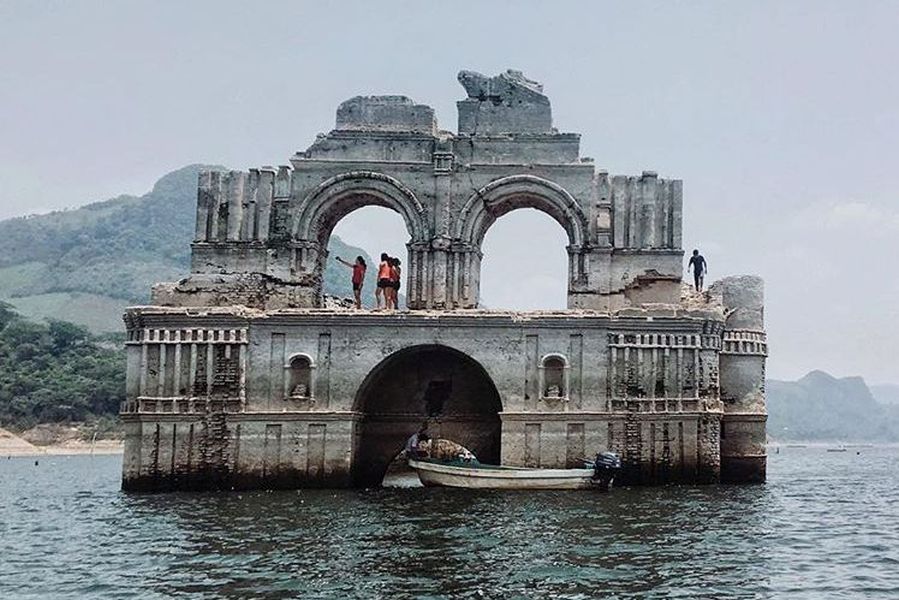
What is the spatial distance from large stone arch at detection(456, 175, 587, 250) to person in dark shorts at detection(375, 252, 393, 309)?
2439 millimetres

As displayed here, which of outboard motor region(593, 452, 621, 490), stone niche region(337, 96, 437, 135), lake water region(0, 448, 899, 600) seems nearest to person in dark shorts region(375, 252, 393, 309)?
stone niche region(337, 96, 437, 135)

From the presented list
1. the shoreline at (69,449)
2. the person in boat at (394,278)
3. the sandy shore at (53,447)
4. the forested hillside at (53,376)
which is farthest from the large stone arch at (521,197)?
the forested hillside at (53,376)

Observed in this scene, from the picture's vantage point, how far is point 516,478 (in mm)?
33062

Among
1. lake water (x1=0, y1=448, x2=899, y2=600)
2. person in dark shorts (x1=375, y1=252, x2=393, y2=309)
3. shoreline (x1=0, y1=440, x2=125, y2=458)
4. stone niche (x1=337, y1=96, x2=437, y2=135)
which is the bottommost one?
shoreline (x1=0, y1=440, x2=125, y2=458)

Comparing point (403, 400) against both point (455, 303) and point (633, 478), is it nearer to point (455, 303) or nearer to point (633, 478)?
point (455, 303)

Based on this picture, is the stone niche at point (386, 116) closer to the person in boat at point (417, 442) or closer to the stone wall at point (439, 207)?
the stone wall at point (439, 207)

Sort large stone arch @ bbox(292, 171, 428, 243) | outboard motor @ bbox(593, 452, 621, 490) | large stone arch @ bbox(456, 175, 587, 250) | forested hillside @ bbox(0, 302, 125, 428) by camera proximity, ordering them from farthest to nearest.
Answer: forested hillside @ bbox(0, 302, 125, 428) < large stone arch @ bbox(292, 171, 428, 243) < large stone arch @ bbox(456, 175, 587, 250) < outboard motor @ bbox(593, 452, 621, 490)

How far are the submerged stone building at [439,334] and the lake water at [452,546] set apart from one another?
185 cm

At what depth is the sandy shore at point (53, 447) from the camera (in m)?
97.9

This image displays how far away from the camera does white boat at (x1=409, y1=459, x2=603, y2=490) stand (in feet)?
107

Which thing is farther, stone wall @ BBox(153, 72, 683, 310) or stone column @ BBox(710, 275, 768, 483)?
stone column @ BBox(710, 275, 768, 483)

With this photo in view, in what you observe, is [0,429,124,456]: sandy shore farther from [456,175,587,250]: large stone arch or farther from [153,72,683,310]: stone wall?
[456,175,587,250]: large stone arch

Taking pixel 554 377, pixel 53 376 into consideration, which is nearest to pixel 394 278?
pixel 554 377

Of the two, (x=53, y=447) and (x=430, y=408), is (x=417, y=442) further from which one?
(x=53, y=447)
